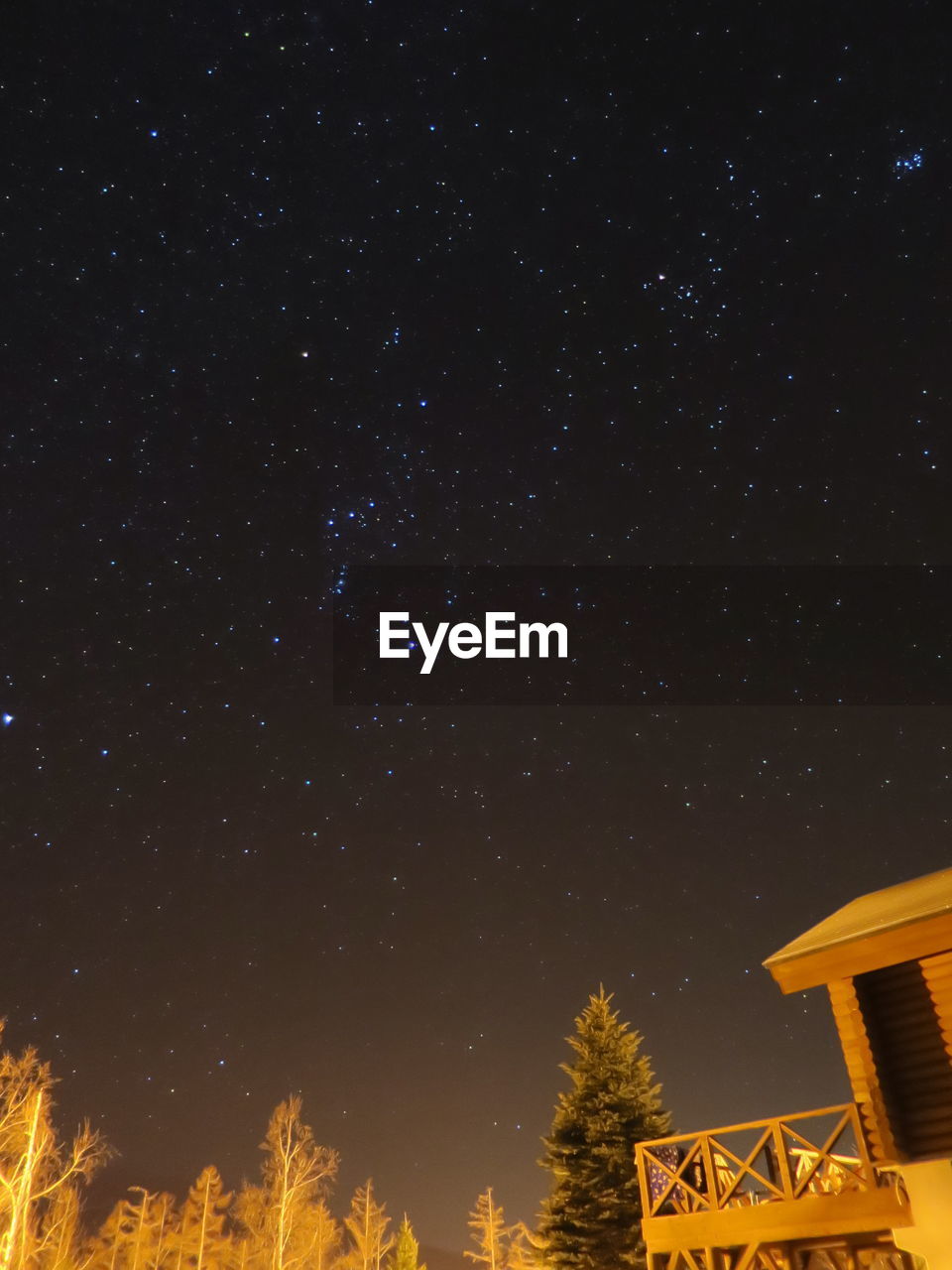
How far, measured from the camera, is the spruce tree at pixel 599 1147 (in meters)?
20.5

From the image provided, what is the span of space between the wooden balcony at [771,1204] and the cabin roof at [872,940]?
82.4 inches

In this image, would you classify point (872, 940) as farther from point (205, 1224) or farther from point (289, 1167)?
point (205, 1224)

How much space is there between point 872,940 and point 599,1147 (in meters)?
12.6

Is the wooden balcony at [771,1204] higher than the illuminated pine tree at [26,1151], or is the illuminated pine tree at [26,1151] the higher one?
the illuminated pine tree at [26,1151]

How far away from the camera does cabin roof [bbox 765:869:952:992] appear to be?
11.0m

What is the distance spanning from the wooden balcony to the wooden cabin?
0.02 metres

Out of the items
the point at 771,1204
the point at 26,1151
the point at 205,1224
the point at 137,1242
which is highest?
the point at 205,1224

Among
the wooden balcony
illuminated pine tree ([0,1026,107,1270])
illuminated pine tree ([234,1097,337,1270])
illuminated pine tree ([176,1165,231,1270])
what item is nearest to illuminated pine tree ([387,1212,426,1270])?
illuminated pine tree ([234,1097,337,1270])

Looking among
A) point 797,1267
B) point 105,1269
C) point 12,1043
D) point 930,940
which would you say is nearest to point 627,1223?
point 797,1267

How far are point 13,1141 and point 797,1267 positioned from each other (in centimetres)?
2004

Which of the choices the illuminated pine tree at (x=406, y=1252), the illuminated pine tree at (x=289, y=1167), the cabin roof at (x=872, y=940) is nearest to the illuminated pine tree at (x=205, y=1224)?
the illuminated pine tree at (x=289, y=1167)

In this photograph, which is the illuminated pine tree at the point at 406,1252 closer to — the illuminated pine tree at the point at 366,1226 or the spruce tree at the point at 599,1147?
the illuminated pine tree at the point at 366,1226

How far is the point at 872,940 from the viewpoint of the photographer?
11.4 meters

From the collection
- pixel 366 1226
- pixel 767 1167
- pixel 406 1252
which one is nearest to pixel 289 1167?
pixel 406 1252
